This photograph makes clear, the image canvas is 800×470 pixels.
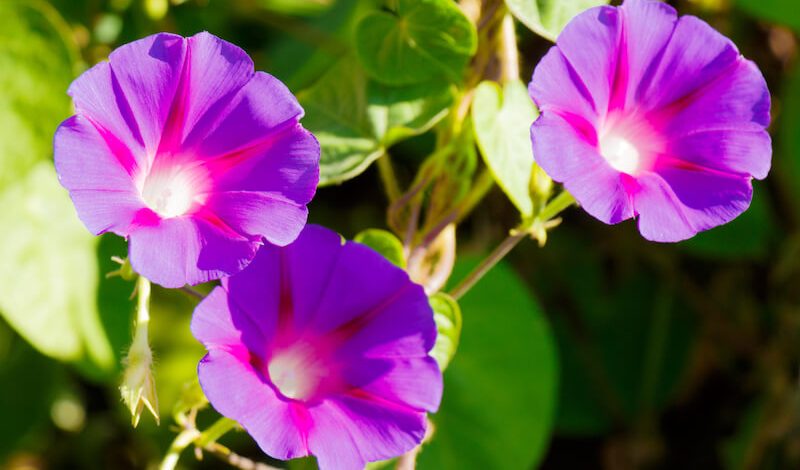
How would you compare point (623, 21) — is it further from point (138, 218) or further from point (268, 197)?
point (138, 218)

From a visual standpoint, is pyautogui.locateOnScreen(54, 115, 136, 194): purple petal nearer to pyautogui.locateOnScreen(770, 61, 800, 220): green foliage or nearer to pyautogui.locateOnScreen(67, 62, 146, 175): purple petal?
pyautogui.locateOnScreen(67, 62, 146, 175): purple petal

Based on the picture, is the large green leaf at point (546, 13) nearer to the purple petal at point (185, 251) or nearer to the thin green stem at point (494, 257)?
the thin green stem at point (494, 257)

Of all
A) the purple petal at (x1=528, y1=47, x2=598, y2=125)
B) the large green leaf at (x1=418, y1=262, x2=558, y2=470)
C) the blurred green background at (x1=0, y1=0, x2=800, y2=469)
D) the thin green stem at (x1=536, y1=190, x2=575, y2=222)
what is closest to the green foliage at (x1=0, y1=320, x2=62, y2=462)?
the blurred green background at (x1=0, y1=0, x2=800, y2=469)

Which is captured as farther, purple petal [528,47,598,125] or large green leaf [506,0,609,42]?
large green leaf [506,0,609,42]

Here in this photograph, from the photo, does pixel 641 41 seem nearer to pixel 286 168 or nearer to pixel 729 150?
pixel 729 150

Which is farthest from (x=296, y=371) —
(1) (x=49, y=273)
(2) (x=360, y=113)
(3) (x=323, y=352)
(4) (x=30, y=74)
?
(4) (x=30, y=74)

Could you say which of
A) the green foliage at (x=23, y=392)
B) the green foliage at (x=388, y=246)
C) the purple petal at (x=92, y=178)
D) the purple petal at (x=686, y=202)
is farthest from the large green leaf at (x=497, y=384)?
the green foliage at (x=23, y=392)

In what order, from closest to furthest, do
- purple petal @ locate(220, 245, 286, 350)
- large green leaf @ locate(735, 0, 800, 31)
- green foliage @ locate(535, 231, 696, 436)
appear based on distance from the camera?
purple petal @ locate(220, 245, 286, 350) < large green leaf @ locate(735, 0, 800, 31) < green foliage @ locate(535, 231, 696, 436)
